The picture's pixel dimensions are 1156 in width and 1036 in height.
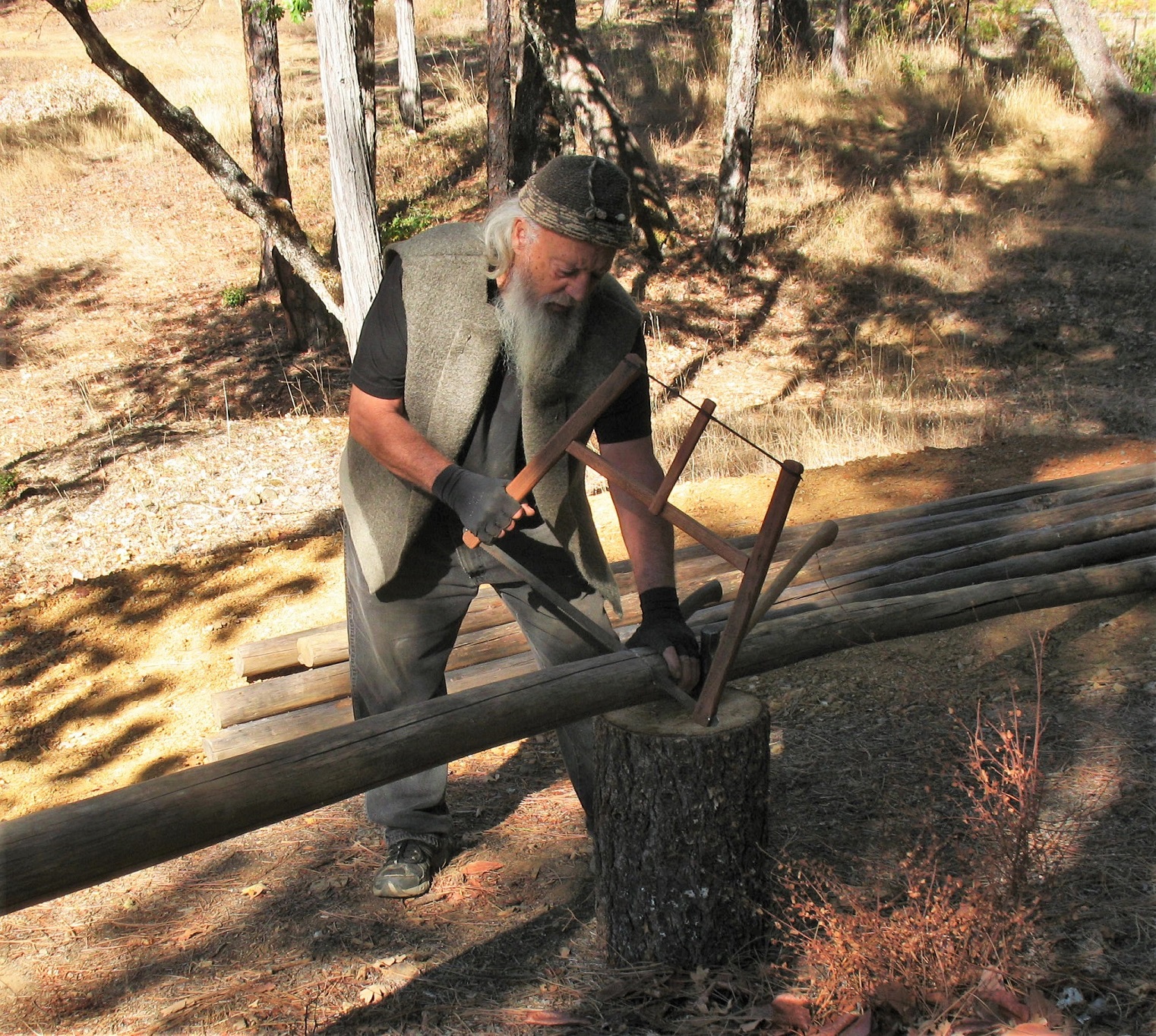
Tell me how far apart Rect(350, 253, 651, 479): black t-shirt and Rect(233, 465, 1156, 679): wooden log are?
1.58m

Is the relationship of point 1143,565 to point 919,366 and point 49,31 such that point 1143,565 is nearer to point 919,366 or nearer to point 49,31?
point 919,366

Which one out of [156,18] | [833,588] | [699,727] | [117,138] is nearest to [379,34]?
[156,18]

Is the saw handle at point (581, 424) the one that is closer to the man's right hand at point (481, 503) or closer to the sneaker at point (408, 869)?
the man's right hand at point (481, 503)

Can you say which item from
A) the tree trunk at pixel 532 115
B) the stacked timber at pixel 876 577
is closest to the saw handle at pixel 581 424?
the stacked timber at pixel 876 577

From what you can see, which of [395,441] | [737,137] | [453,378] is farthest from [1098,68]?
[395,441]

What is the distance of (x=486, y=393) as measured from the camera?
2.89 meters

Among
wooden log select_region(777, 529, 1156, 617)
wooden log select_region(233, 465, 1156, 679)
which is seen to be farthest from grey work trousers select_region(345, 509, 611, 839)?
wooden log select_region(777, 529, 1156, 617)

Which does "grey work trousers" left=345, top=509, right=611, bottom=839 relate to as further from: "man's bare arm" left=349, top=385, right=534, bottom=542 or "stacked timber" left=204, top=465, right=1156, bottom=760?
"stacked timber" left=204, top=465, right=1156, bottom=760

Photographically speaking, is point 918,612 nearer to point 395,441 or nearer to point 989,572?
point 989,572

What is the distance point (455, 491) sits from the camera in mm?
2633

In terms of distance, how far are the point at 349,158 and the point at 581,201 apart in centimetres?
433

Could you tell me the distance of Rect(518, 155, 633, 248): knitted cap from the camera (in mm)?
2588

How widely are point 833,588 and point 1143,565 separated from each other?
1.21 metres

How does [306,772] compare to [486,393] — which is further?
[486,393]
